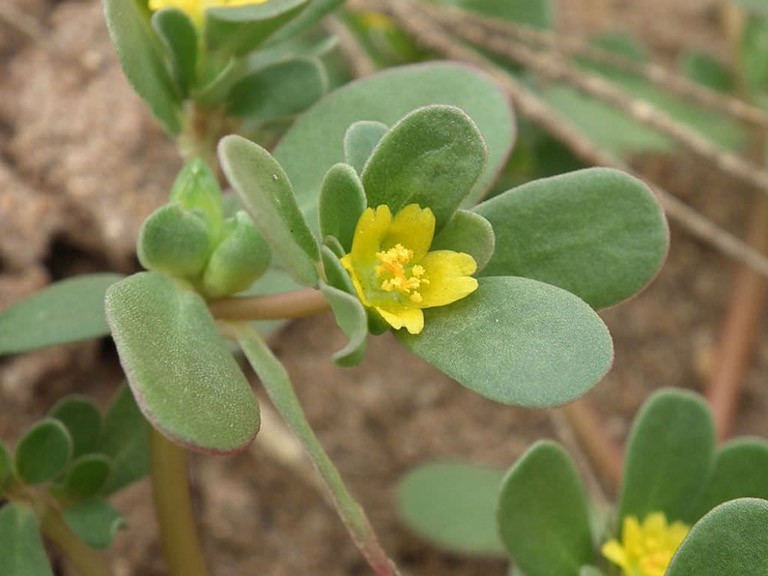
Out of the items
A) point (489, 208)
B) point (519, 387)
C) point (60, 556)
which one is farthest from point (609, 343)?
point (60, 556)

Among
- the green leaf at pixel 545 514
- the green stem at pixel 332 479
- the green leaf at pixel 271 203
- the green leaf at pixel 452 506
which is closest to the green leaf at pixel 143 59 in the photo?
the green leaf at pixel 271 203

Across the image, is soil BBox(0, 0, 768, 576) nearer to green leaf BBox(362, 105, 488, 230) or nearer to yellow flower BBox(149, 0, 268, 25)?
yellow flower BBox(149, 0, 268, 25)

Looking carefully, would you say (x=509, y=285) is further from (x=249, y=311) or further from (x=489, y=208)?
(x=249, y=311)

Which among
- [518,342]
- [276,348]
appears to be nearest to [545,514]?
[518,342]

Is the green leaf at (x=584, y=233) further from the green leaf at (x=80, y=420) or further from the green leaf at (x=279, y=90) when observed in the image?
the green leaf at (x=80, y=420)

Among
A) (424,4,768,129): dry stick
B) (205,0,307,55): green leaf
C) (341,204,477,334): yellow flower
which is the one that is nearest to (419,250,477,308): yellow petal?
(341,204,477,334): yellow flower

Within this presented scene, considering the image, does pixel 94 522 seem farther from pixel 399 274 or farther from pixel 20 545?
pixel 399 274
